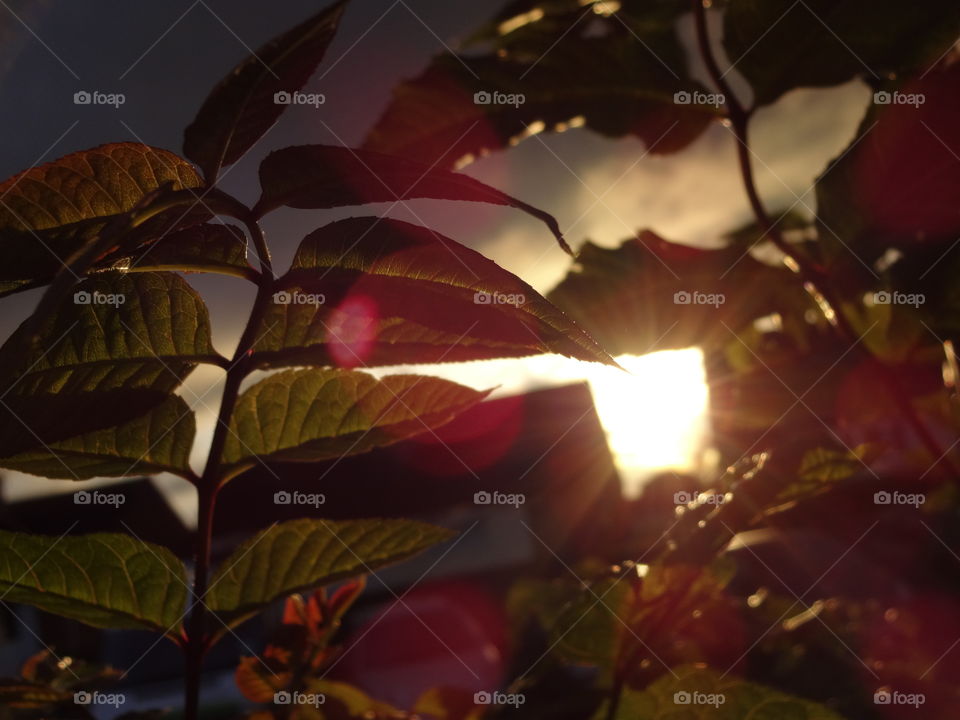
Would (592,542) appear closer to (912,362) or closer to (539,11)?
(912,362)

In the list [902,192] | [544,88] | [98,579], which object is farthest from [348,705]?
[902,192]

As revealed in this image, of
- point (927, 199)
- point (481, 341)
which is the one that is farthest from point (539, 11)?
point (481, 341)

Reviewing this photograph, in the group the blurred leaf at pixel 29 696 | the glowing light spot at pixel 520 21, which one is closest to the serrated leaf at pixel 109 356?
→ the blurred leaf at pixel 29 696

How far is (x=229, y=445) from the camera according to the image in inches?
31.4

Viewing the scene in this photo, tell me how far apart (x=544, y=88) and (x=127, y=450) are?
3.34 ft

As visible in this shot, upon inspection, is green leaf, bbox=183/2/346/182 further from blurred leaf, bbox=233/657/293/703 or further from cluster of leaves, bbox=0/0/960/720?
blurred leaf, bbox=233/657/293/703

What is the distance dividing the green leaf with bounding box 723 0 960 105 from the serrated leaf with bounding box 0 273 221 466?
41.8 inches

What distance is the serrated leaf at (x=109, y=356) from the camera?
2.04 feet

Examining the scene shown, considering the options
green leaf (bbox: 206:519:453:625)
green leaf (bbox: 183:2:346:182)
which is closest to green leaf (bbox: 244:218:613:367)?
green leaf (bbox: 183:2:346:182)

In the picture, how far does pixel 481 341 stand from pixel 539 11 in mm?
1010

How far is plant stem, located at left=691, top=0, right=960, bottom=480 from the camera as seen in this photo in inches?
47.9

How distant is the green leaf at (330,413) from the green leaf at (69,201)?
0.26 m

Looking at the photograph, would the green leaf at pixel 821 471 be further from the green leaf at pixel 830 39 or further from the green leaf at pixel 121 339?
the green leaf at pixel 121 339

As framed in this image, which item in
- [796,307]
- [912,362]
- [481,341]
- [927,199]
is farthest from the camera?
[796,307]
